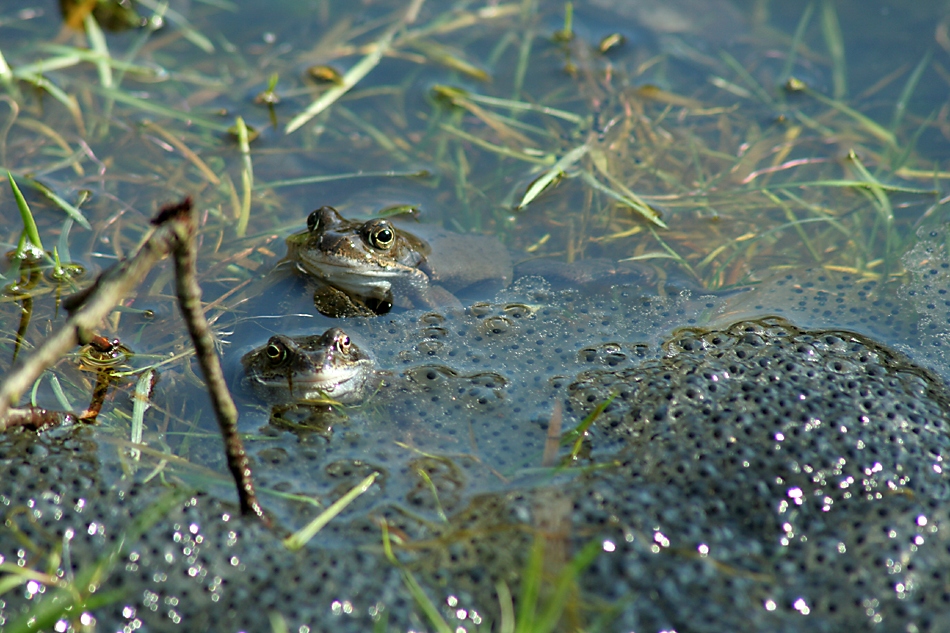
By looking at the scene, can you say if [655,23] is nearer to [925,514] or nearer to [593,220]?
[593,220]

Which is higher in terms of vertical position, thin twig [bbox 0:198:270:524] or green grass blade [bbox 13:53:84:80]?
thin twig [bbox 0:198:270:524]

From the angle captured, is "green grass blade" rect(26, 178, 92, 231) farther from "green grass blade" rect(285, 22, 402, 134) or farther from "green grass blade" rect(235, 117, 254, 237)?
"green grass blade" rect(285, 22, 402, 134)

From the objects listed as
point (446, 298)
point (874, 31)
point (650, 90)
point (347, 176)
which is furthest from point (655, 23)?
point (446, 298)

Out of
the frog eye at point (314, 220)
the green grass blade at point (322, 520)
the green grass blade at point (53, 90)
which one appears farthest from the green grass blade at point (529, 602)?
the green grass blade at point (53, 90)

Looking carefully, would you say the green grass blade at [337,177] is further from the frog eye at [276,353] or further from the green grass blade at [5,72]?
the green grass blade at [5,72]

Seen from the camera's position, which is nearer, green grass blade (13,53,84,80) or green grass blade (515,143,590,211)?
green grass blade (515,143,590,211)

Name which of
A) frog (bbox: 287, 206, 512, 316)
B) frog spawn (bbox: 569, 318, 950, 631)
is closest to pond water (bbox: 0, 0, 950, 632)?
frog spawn (bbox: 569, 318, 950, 631)

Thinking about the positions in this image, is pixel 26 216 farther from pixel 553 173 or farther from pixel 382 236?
pixel 553 173
